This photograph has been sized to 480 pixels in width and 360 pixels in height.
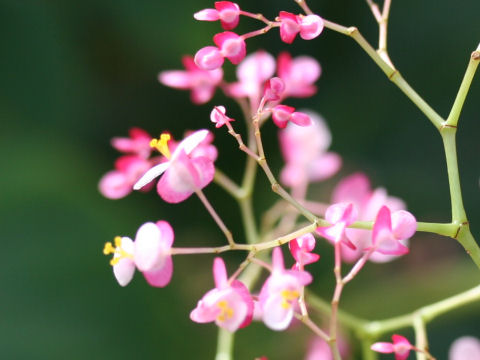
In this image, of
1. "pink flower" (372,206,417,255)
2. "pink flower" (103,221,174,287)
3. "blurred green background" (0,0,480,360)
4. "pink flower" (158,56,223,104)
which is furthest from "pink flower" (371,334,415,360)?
"blurred green background" (0,0,480,360)

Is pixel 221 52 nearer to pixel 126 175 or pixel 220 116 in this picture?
pixel 220 116

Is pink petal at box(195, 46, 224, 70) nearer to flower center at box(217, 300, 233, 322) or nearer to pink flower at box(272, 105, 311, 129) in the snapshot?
pink flower at box(272, 105, 311, 129)

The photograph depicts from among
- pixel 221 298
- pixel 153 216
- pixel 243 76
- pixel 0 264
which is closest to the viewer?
pixel 221 298

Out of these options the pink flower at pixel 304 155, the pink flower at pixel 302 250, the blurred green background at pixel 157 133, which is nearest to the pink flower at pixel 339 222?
the pink flower at pixel 302 250

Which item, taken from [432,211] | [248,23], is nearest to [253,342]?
[432,211]

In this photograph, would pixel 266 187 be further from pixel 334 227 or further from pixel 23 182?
pixel 334 227

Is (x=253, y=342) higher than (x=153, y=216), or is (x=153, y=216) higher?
(x=153, y=216)

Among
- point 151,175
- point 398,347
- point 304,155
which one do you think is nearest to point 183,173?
point 151,175
